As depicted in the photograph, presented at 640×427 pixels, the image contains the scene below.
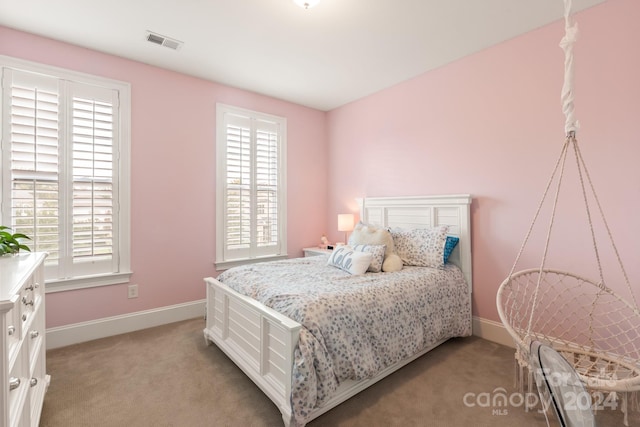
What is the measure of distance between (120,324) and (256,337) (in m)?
1.71

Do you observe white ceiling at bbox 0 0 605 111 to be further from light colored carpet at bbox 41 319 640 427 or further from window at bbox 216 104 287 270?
light colored carpet at bbox 41 319 640 427

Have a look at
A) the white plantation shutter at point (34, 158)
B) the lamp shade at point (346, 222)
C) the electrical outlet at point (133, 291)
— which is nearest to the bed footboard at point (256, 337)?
the electrical outlet at point (133, 291)

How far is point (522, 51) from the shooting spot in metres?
2.49

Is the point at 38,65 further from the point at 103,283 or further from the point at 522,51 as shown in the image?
the point at 522,51

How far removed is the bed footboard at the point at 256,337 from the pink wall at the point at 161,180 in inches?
33.6

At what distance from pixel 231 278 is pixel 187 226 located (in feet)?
3.75

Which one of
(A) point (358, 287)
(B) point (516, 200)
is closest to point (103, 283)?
(A) point (358, 287)

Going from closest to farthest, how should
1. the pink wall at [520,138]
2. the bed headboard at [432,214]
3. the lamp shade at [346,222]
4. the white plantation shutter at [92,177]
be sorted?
the pink wall at [520,138] < the white plantation shutter at [92,177] < the bed headboard at [432,214] < the lamp shade at [346,222]

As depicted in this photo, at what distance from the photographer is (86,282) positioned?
8.76 ft

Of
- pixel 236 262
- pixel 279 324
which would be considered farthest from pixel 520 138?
pixel 236 262

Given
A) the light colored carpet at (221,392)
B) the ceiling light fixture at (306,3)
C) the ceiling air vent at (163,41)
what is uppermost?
the ceiling air vent at (163,41)

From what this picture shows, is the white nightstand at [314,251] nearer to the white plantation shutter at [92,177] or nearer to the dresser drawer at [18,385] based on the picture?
the white plantation shutter at [92,177]

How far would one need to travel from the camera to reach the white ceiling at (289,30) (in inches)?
84.4

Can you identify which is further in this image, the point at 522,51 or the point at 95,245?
the point at 95,245
